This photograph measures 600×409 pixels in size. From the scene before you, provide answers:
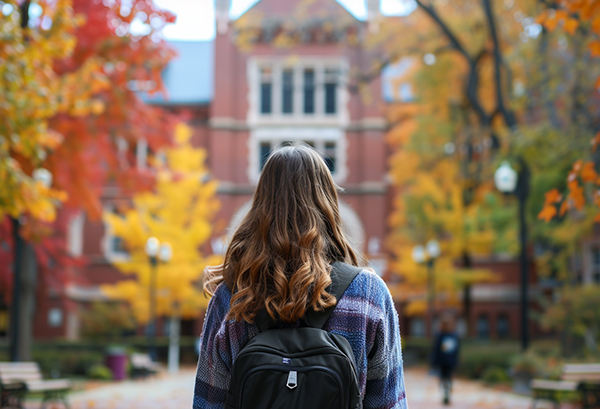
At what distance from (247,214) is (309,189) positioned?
23 centimetres

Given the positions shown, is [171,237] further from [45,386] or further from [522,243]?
[45,386]

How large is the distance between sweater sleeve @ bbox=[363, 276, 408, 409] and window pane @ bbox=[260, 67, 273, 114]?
101ft

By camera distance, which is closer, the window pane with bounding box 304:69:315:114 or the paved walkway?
the paved walkway

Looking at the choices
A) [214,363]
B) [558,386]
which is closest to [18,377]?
[558,386]

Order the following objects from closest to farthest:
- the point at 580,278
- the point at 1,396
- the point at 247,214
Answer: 1. the point at 247,214
2. the point at 1,396
3. the point at 580,278

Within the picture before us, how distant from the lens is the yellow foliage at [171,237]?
1027 inches

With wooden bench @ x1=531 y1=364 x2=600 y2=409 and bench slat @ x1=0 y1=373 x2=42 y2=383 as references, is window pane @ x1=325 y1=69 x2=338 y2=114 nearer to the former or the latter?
wooden bench @ x1=531 y1=364 x2=600 y2=409

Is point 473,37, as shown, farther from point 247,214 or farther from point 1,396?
point 247,214

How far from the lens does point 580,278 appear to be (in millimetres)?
24938

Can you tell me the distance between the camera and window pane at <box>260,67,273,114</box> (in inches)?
1288

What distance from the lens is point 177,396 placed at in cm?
1478

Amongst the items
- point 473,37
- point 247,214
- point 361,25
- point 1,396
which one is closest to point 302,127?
point 361,25

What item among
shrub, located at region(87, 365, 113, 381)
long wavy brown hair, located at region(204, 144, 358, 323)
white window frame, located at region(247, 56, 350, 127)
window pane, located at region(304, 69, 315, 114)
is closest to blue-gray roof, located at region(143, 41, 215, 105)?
white window frame, located at region(247, 56, 350, 127)

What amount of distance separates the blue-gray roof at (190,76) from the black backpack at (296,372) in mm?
31547
